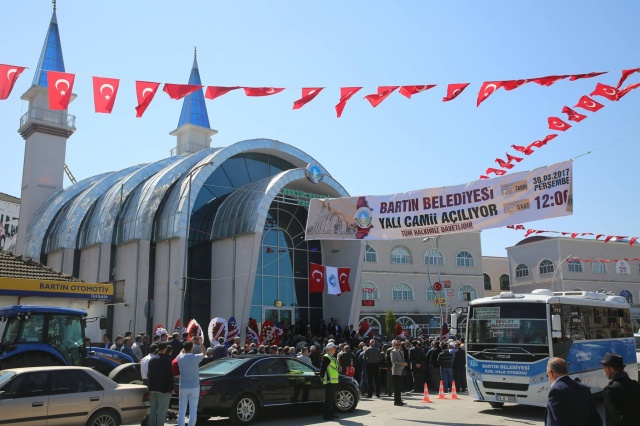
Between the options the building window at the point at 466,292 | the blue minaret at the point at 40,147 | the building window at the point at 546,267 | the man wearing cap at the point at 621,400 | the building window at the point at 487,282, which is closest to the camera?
the man wearing cap at the point at 621,400

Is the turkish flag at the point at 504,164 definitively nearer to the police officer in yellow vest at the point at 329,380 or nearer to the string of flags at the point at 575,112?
the string of flags at the point at 575,112

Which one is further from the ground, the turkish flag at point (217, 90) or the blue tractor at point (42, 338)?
the turkish flag at point (217, 90)

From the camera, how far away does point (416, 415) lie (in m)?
13.1

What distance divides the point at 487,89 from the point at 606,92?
8.04 feet

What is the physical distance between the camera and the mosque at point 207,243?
2822 centimetres

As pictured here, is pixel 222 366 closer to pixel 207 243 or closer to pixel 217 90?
pixel 217 90

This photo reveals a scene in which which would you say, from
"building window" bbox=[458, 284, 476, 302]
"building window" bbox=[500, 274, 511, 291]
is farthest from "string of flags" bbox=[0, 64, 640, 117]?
"building window" bbox=[500, 274, 511, 291]

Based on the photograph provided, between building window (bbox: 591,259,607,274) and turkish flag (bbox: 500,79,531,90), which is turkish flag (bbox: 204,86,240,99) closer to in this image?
turkish flag (bbox: 500,79,531,90)

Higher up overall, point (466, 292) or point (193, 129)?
point (193, 129)

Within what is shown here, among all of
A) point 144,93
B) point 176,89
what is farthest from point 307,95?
point 144,93

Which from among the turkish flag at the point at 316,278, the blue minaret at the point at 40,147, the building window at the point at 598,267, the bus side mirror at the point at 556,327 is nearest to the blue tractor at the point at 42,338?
the bus side mirror at the point at 556,327

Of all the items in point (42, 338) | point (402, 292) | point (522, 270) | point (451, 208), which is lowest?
point (42, 338)

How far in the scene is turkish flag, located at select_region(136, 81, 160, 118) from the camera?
13.7m

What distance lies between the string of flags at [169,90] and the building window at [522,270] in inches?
2106
